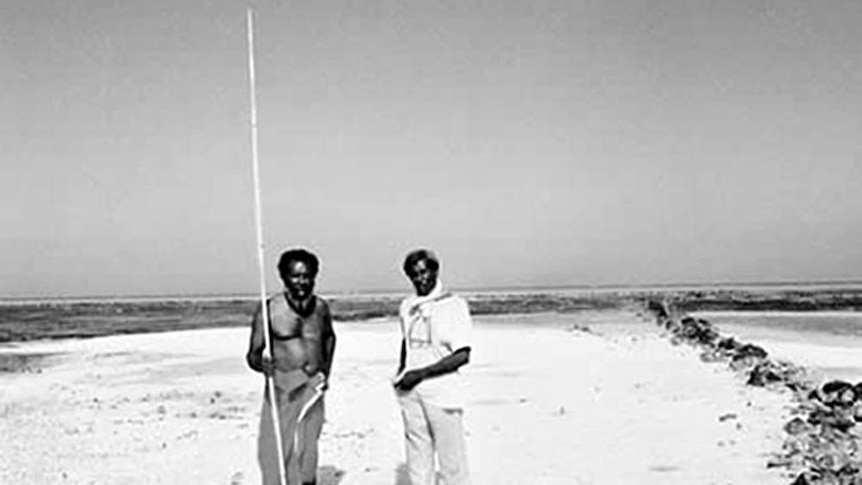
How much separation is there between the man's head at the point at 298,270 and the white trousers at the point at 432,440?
100 centimetres

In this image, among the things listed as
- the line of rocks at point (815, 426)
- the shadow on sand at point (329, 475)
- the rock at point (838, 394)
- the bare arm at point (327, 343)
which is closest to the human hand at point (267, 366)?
the bare arm at point (327, 343)

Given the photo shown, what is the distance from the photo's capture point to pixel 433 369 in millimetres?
7527

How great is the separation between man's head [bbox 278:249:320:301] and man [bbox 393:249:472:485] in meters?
0.70

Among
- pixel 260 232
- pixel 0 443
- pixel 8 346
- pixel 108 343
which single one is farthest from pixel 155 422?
pixel 8 346

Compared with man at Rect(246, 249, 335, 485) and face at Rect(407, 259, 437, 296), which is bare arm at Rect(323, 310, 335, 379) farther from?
face at Rect(407, 259, 437, 296)

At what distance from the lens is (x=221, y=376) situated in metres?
21.0

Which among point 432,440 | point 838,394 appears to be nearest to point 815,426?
point 838,394

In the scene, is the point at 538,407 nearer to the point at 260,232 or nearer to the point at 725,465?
the point at 725,465

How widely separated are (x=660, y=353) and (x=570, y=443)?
39.8 feet

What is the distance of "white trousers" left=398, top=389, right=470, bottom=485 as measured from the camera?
7613 millimetres

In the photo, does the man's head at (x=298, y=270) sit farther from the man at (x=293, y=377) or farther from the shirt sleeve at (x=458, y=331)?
the shirt sleeve at (x=458, y=331)

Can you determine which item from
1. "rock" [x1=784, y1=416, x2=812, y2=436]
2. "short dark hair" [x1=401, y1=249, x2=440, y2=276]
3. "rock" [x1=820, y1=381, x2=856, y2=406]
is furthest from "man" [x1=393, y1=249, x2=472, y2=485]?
"rock" [x1=820, y1=381, x2=856, y2=406]

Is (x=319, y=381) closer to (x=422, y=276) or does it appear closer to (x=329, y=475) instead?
(x=422, y=276)

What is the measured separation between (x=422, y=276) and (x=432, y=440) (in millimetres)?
1136
